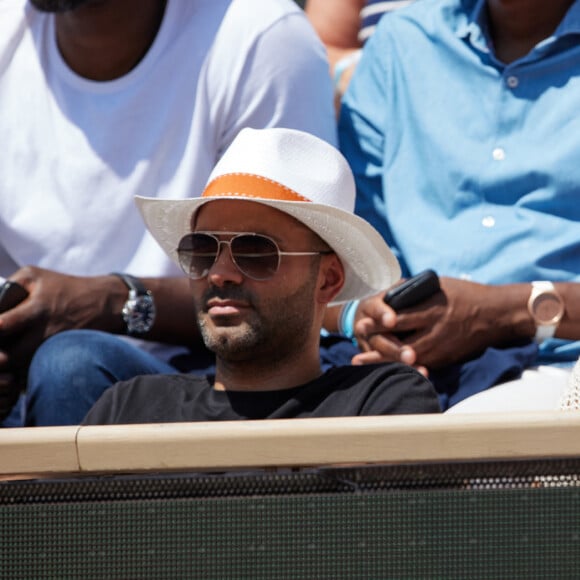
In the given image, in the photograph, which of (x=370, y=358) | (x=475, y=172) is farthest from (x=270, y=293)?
(x=475, y=172)

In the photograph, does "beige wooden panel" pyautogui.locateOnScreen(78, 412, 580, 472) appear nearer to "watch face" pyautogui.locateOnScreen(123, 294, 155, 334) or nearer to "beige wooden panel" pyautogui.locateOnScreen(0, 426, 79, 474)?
"beige wooden panel" pyautogui.locateOnScreen(0, 426, 79, 474)

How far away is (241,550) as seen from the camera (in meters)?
1.37

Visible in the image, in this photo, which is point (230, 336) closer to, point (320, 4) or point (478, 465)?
point (478, 465)

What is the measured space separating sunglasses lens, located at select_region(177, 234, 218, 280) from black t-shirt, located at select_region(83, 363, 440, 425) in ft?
0.80

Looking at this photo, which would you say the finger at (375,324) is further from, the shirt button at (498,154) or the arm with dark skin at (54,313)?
the shirt button at (498,154)

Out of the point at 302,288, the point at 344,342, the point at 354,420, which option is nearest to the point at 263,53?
the point at 344,342

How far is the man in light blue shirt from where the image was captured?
Result: 9.27 ft

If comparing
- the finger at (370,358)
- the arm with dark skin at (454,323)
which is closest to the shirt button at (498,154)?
the arm with dark skin at (454,323)

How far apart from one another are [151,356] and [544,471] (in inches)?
64.4

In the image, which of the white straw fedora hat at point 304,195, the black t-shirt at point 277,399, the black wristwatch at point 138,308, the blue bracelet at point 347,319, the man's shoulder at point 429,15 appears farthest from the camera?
the man's shoulder at point 429,15

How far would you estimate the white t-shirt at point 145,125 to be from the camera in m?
3.16

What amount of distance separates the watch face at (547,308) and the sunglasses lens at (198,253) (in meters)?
0.86

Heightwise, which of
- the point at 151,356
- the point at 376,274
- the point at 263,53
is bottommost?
the point at 151,356

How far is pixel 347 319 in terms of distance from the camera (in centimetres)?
305
